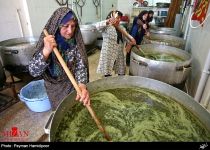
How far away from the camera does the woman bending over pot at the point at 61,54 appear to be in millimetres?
1303

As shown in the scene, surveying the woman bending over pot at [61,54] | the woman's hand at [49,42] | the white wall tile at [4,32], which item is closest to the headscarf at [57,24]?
the woman bending over pot at [61,54]

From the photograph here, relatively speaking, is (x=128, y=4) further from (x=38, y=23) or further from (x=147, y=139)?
(x=147, y=139)

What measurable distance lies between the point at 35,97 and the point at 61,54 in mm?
1598

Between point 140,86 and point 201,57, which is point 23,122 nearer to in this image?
point 140,86

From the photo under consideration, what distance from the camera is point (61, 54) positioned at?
1.48 meters

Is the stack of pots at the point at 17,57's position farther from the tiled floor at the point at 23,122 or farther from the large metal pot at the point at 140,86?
the large metal pot at the point at 140,86

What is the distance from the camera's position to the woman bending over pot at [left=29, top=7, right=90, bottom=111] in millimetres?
1303

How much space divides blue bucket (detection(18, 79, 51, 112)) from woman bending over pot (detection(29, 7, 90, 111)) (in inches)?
22.1

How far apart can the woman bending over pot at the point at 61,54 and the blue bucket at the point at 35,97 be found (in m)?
0.56

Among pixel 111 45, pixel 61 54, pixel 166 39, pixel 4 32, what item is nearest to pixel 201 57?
pixel 166 39

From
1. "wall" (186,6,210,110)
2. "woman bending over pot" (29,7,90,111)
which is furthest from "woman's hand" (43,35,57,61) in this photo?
"wall" (186,6,210,110)

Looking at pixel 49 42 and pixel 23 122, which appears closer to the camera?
pixel 49 42

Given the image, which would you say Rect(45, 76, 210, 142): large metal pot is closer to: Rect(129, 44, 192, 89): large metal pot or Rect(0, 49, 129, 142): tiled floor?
Rect(129, 44, 192, 89): large metal pot

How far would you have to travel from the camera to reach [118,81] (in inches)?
67.8
